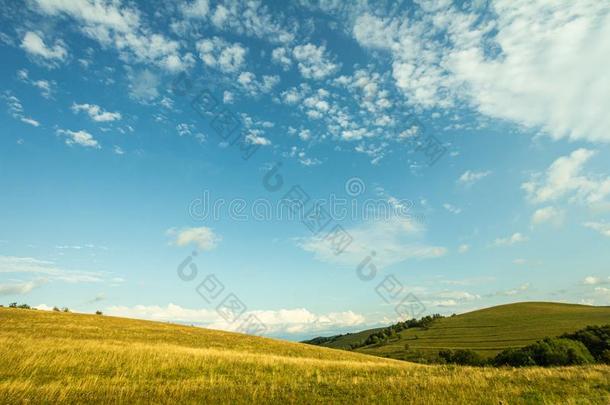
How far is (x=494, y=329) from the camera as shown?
128 metres

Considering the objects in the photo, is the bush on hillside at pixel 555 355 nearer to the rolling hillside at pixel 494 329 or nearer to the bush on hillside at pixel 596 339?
the bush on hillside at pixel 596 339

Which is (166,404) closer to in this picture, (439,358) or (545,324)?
(439,358)

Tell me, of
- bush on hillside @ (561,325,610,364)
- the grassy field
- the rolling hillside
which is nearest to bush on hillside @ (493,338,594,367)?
bush on hillside @ (561,325,610,364)

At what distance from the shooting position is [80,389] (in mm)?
13750

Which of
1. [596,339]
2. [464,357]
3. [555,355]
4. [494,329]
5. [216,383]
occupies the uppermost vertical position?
[494,329]

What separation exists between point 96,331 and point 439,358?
84.9m

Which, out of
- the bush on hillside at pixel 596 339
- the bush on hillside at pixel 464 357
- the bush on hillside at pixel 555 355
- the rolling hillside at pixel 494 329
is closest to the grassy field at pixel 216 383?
the bush on hillside at pixel 555 355

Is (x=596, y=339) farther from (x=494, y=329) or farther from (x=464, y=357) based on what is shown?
(x=494, y=329)

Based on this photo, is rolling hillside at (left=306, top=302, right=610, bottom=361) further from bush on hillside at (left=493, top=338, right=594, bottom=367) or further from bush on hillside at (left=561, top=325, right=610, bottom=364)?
bush on hillside at (left=493, top=338, right=594, bottom=367)

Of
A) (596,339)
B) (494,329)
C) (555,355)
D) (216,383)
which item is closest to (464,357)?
(596,339)

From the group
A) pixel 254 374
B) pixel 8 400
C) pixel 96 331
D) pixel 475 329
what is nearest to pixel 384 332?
pixel 475 329

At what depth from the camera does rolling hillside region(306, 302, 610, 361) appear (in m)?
109

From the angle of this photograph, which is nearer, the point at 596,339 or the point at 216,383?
the point at 216,383

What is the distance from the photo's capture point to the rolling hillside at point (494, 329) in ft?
358
